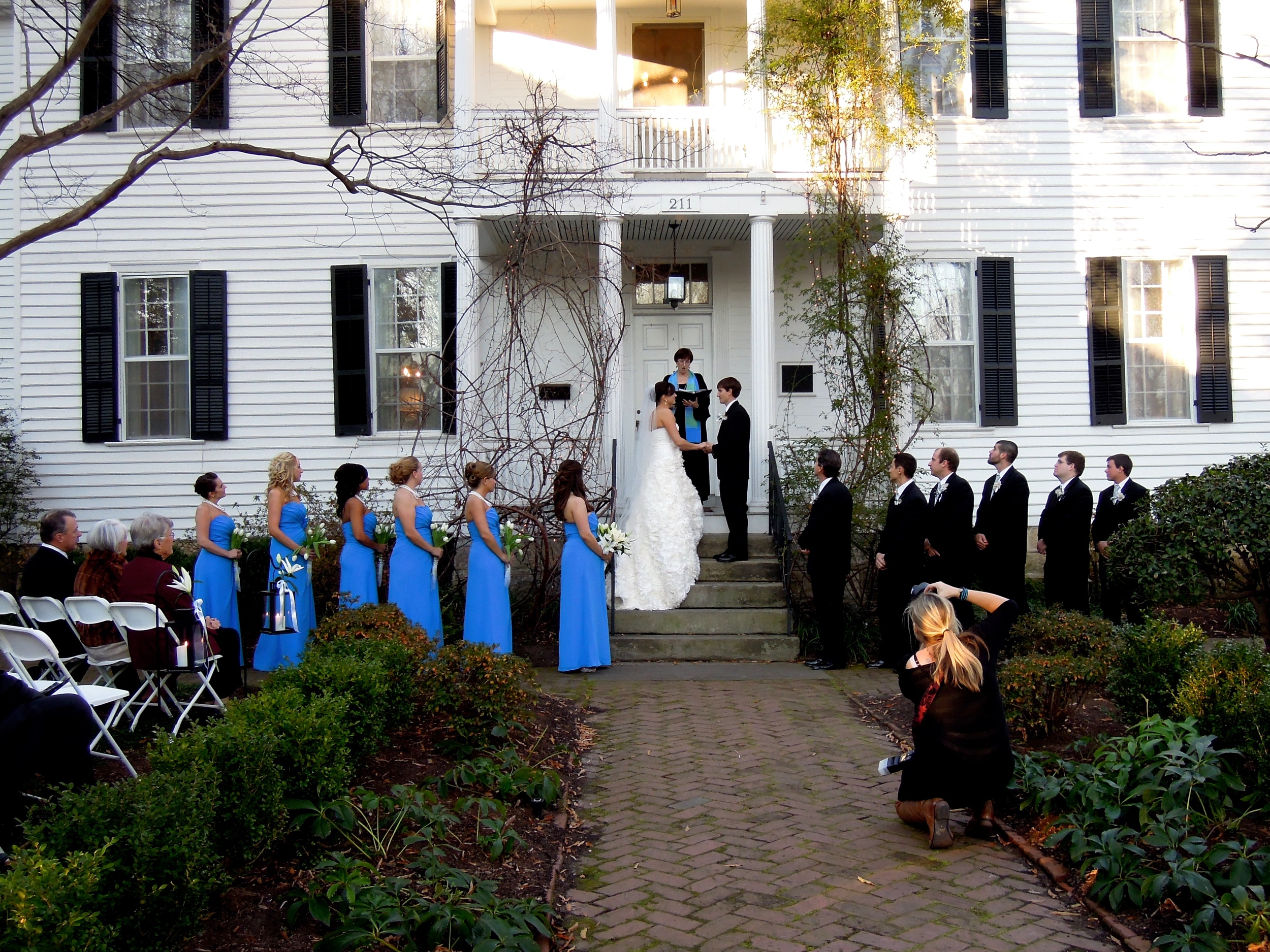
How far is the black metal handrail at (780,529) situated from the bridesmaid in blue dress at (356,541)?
3.87 metres

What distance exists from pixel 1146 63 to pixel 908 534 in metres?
8.03

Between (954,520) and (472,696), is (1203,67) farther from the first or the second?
(472,696)

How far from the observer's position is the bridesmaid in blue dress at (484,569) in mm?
9203

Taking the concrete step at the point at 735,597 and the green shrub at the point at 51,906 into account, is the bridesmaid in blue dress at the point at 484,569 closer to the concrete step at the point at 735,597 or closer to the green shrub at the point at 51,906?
the concrete step at the point at 735,597

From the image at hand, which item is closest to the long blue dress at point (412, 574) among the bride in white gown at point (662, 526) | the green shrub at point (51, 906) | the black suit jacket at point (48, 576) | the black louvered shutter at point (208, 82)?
the bride in white gown at point (662, 526)

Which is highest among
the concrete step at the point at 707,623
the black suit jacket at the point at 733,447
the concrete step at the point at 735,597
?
the black suit jacket at the point at 733,447

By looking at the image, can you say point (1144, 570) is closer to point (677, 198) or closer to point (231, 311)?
point (677, 198)

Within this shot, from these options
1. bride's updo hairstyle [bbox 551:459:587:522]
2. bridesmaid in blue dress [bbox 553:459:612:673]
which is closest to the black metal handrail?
bridesmaid in blue dress [bbox 553:459:612:673]

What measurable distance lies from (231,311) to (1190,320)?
11.8 m

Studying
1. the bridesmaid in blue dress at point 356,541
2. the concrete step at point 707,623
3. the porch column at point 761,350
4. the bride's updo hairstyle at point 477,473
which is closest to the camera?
the bride's updo hairstyle at point 477,473

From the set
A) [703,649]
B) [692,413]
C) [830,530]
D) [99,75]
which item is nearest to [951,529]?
[830,530]

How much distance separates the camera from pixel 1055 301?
13586 mm

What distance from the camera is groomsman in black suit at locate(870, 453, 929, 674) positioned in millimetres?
9602

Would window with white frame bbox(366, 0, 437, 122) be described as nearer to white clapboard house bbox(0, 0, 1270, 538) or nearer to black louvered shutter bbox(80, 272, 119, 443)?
white clapboard house bbox(0, 0, 1270, 538)
